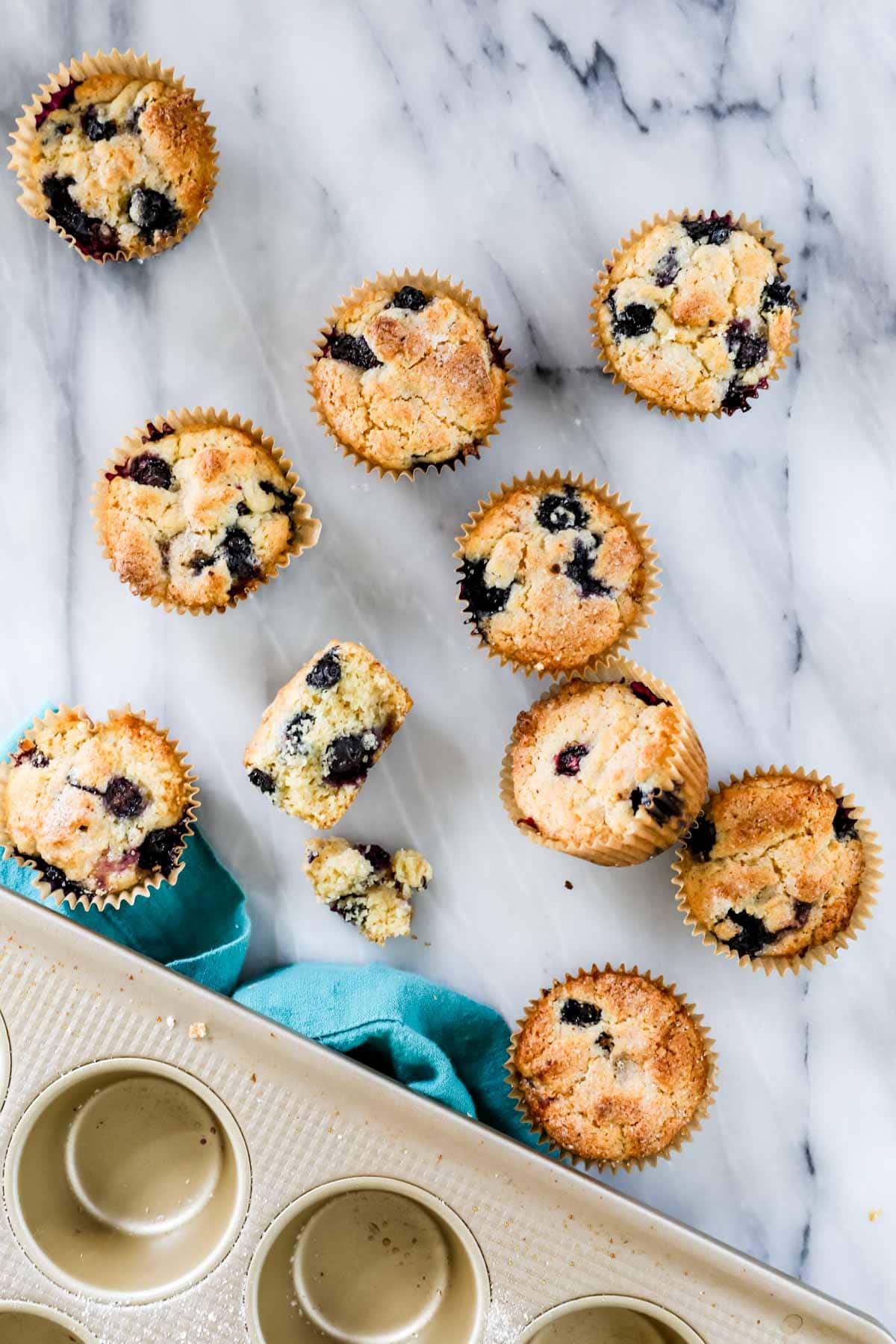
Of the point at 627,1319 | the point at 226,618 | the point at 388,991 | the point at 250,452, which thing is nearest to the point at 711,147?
the point at 250,452

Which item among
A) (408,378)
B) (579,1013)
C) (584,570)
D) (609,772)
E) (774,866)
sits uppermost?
(408,378)

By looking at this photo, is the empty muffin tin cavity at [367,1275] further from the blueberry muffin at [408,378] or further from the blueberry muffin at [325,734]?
the blueberry muffin at [408,378]

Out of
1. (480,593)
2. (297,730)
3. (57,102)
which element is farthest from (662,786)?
(57,102)

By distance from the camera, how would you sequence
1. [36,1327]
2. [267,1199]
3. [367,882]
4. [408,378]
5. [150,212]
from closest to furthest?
[267,1199]
[36,1327]
[408,378]
[150,212]
[367,882]

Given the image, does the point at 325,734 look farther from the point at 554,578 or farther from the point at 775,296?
the point at 775,296

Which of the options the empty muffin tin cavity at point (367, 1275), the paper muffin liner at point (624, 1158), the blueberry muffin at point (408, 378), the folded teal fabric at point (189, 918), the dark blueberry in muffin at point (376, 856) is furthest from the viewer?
the dark blueberry in muffin at point (376, 856)

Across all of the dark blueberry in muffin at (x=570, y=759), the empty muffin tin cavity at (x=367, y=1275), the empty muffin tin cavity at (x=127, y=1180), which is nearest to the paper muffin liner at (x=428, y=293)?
the dark blueberry in muffin at (x=570, y=759)
